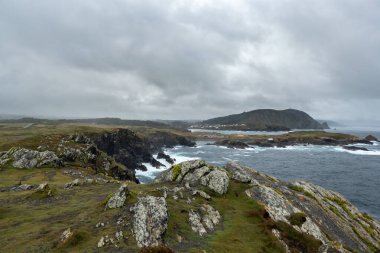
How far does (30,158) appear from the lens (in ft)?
210

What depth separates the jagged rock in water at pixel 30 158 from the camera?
202 ft

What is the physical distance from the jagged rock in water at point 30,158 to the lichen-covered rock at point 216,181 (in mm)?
39187

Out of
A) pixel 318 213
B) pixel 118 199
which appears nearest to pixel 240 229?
pixel 118 199

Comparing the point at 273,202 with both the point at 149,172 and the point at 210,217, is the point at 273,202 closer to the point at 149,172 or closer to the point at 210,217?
the point at 210,217

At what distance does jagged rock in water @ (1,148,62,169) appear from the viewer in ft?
202

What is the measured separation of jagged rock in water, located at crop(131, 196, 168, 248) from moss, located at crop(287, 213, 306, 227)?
1510 cm

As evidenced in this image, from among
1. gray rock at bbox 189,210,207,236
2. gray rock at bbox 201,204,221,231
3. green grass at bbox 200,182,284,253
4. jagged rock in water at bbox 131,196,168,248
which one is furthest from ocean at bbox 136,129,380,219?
jagged rock in water at bbox 131,196,168,248

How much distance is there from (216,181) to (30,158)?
45.2 meters

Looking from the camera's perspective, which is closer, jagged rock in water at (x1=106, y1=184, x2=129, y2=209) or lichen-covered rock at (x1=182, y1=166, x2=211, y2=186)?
jagged rock in water at (x1=106, y1=184, x2=129, y2=209)

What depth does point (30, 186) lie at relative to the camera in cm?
4531

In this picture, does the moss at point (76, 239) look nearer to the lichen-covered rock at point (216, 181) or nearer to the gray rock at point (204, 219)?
the gray rock at point (204, 219)

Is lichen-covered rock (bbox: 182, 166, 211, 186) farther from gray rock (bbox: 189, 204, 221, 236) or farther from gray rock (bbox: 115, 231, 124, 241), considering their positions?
gray rock (bbox: 115, 231, 124, 241)

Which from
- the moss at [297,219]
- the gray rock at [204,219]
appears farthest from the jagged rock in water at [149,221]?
the moss at [297,219]

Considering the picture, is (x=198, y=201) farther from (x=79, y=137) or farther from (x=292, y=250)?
(x=79, y=137)
